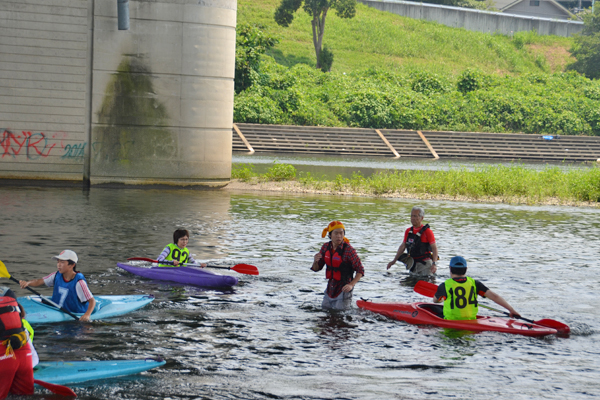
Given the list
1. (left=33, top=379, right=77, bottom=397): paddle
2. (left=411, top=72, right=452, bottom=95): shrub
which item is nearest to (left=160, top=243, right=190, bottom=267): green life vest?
(left=33, top=379, right=77, bottom=397): paddle

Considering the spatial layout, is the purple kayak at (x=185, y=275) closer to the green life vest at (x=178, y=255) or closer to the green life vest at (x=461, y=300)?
the green life vest at (x=178, y=255)

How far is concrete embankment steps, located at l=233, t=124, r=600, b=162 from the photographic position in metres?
46.3

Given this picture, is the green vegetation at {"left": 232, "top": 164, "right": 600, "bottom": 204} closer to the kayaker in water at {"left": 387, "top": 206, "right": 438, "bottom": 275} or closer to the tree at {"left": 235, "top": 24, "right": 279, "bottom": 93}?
the kayaker in water at {"left": 387, "top": 206, "right": 438, "bottom": 275}

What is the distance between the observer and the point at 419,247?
11844mm

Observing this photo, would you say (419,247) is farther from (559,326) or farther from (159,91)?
(159,91)

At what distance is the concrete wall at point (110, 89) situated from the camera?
22.3 metres

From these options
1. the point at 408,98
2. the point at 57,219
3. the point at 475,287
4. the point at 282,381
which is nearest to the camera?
the point at 282,381

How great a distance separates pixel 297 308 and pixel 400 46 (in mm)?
61193

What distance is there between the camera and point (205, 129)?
76.9ft

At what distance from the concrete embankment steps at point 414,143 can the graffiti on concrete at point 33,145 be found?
2186 centimetres

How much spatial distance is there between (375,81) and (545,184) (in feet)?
114

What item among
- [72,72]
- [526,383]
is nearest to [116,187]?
[72,72]

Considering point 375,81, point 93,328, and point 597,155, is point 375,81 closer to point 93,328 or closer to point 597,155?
point 597,155

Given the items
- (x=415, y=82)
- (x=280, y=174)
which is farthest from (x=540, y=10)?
(x=280, y=174)
